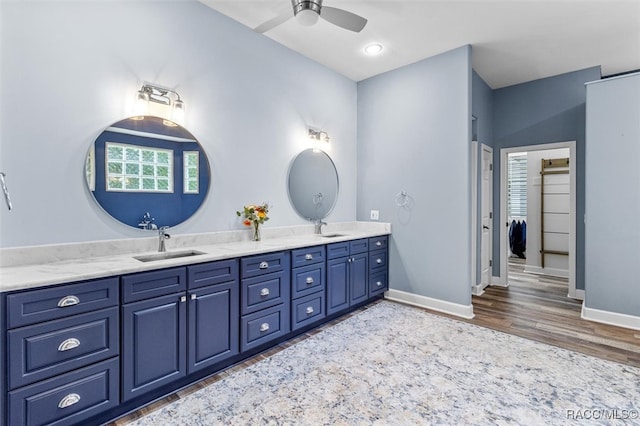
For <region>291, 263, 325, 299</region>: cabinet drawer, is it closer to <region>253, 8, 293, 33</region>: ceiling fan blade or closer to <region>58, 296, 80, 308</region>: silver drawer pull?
<region>58, 296, 80, 308</region>: silver drawer pull

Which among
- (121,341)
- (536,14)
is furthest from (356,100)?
(121,341)

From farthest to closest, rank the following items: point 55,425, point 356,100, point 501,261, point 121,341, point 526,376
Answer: point 501,261, point 356,100, point 526,376, point 121,341, point 55,425

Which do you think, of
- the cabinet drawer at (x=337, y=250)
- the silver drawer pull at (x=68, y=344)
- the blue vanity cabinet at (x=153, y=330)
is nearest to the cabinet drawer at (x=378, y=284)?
the cabinet drawer at (x=337, y=250)

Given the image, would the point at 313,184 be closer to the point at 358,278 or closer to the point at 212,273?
the point at 358,278

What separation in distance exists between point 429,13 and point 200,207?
2696mm

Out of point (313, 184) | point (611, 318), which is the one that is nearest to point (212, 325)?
point (313, 184)

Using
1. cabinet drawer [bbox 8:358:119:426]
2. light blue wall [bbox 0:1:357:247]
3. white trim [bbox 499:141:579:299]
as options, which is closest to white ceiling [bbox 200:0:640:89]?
light blue wall [bbox 0:1:357:247]

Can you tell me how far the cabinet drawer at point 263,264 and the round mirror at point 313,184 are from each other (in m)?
1.01

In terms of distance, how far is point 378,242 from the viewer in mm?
3881

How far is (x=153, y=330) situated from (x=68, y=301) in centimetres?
49

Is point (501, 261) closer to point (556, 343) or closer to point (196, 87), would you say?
point (556, 343)

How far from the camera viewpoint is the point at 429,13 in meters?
2.81

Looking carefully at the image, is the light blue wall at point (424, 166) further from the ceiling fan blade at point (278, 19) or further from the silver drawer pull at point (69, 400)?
the silver drawer pull at point (69, 400)

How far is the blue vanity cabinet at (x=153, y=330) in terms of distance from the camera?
5.95 ft
